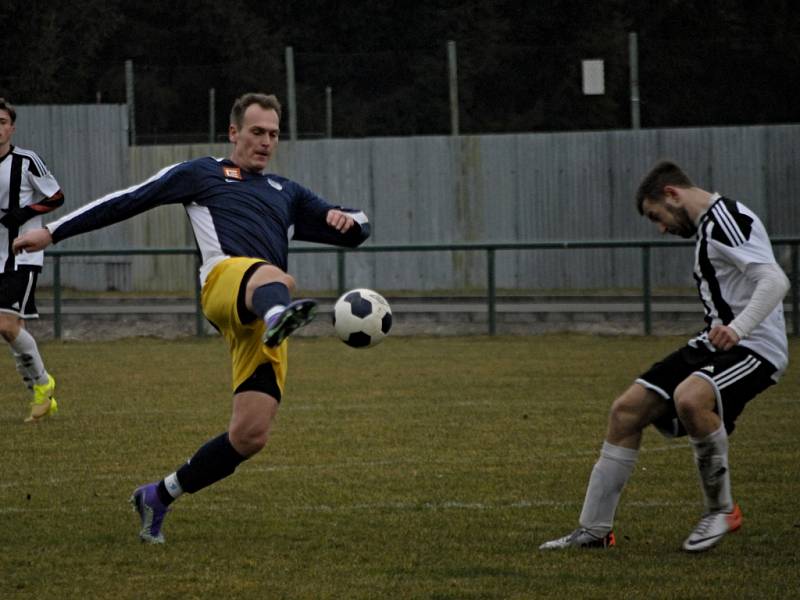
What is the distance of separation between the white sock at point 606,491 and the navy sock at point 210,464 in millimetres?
1518

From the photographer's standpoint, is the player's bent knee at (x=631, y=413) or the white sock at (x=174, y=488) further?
the white sock at (x=174, y=488)

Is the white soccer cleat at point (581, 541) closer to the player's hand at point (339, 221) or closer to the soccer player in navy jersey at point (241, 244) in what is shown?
the soccer player in navy jersey at point (241, 244)

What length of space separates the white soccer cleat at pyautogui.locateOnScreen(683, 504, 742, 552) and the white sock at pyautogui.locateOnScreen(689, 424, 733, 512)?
0.04 m

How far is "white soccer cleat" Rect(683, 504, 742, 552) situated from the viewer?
636cm

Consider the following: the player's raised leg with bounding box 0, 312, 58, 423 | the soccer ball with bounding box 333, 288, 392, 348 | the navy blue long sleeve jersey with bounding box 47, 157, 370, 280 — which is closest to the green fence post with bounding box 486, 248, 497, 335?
the player's raised leg with bounding box 0, 312, 58, 423

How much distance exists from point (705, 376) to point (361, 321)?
1519mm

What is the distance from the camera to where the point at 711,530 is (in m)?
6.38

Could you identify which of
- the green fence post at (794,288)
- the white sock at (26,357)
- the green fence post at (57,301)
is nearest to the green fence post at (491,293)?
the green fence post at (794,288)

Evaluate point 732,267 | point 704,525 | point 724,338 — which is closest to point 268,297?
point 724,338

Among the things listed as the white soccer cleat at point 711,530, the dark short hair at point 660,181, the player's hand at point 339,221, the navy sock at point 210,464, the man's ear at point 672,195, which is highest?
the dark short hair at point 660,181

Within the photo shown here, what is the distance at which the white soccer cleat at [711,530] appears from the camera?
250 inches

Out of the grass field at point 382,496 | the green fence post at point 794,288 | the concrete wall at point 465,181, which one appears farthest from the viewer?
the concrete wall at point 465,181

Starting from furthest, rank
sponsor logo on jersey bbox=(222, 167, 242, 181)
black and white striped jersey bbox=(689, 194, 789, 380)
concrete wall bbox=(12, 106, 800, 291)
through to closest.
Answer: concrete wall bbox=(12, 106, 800, 291), sponsor logo on jersey bbox=(222, 167, 242, 181), black and white striped jersey bbox=(689, 194, 789, 380)

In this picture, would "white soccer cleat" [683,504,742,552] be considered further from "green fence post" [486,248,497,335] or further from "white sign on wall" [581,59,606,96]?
"white sign on wall" [581,59,606,96]
